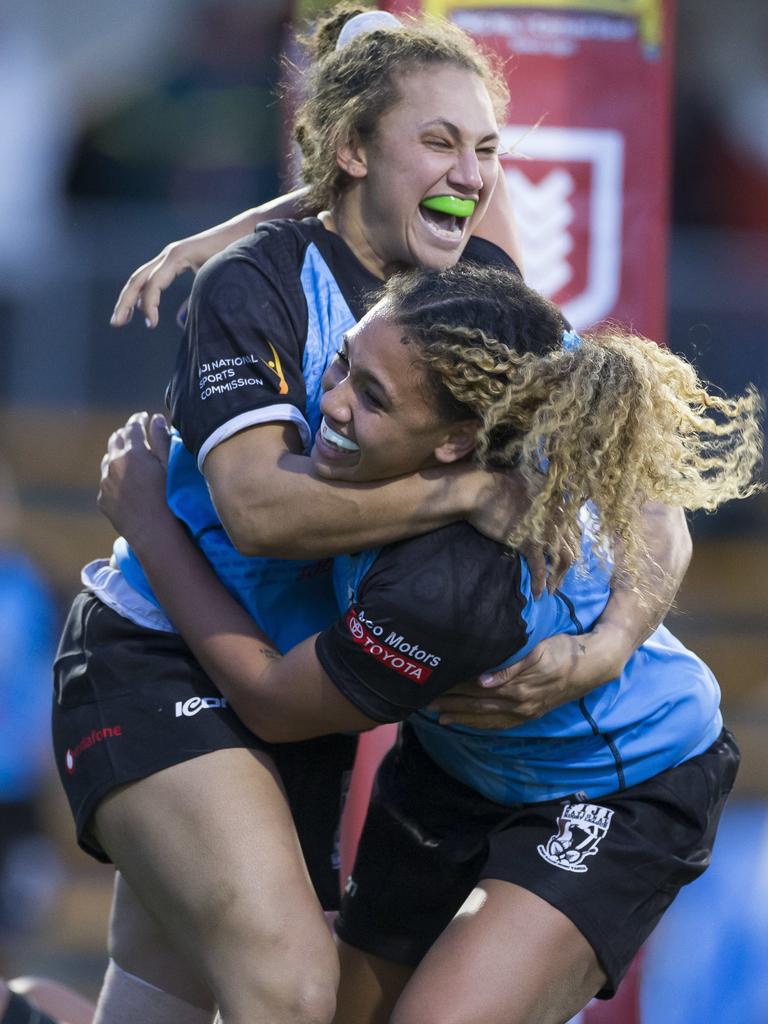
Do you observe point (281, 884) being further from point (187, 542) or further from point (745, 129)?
point (745, 129)

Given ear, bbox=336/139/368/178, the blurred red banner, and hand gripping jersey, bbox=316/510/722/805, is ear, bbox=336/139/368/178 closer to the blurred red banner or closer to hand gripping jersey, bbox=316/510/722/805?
hand gripping jersey, bbox=316/510/722/805

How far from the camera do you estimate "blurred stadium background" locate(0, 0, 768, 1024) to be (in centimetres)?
505

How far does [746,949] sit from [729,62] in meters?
5.02

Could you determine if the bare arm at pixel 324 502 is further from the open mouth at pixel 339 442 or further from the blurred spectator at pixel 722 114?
the blurred spectator at pixel 722 114

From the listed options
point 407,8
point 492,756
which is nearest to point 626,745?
point 492,756

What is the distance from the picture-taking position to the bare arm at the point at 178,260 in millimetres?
2434

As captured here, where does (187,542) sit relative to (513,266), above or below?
below

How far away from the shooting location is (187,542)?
7.34 ft

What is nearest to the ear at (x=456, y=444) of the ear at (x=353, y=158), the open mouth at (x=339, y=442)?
the open mouth at (x=339, y=442)

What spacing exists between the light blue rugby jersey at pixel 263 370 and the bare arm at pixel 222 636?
0.14 feet

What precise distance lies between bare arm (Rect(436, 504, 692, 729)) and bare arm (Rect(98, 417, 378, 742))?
0.15 metres

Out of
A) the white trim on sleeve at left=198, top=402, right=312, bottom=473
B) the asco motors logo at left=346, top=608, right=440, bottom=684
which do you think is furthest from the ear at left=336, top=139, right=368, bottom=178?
the asco motors logo at left=346, top=608, right=440, bottom=684

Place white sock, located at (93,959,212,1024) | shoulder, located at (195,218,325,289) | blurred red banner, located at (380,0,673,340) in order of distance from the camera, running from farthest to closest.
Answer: blurred red banner, located at (380,0,673,340)
white sock, located at (93,959,212,1024)
shoulder, located at (195,218,325,289)

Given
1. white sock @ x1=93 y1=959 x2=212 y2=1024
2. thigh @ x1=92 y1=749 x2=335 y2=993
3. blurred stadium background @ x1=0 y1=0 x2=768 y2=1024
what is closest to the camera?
thigh @ x1=92 y1=749 x2=335 y2=993
